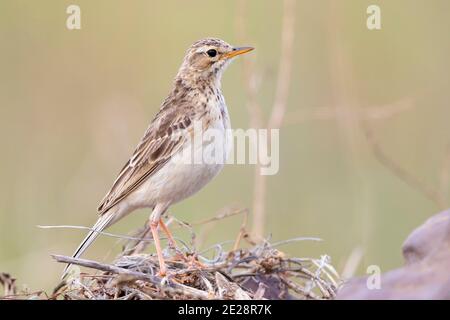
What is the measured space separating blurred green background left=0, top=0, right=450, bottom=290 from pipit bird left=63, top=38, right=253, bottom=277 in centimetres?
135

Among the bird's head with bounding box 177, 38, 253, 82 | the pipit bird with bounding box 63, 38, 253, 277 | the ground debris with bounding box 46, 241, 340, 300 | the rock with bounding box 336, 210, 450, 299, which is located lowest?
the ground debris with bounding box 46, 241, 340, 300

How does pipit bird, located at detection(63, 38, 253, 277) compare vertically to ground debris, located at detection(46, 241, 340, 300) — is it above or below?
above

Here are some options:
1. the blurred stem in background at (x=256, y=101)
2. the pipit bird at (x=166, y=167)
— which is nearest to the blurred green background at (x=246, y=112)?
the blurred stem in background at (x=256, y=101)

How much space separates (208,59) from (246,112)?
137 inches

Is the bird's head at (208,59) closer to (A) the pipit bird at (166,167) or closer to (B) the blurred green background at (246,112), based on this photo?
(A) the pipit bird at (166,167)

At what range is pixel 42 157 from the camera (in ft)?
33.9

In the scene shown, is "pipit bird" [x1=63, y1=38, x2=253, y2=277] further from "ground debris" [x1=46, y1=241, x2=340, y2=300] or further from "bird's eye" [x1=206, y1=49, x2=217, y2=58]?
"ground debris" [x1=46, y1=241, x2=340, y2=300]

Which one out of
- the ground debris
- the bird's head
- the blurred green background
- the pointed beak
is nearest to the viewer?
the ground debris

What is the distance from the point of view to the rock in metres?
4.98

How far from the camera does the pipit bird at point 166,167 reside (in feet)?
23.3

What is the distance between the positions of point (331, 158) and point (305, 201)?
0.80 metres

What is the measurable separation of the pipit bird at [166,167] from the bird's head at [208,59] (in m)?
0.17

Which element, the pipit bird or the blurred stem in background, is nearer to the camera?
the pipit bird

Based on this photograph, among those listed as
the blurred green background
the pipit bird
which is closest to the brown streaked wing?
the pipit bird
